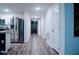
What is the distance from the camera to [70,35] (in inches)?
130

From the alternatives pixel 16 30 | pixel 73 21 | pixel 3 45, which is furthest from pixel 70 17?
pixel 16 30

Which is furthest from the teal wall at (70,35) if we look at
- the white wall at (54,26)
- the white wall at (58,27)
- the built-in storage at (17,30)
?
the built-in storage at (17,30)

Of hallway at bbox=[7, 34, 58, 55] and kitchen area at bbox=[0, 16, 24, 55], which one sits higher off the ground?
kitchen area at bbox=[0, 16, 24, 55]

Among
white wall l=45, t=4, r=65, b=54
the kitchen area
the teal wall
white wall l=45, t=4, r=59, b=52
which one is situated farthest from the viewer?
the kitchen area

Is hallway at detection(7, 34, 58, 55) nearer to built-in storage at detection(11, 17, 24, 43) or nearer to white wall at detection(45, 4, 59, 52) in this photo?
white wall at detection(45, 4, 59, 52)

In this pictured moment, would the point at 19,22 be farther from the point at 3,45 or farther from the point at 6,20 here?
the point at 3,45

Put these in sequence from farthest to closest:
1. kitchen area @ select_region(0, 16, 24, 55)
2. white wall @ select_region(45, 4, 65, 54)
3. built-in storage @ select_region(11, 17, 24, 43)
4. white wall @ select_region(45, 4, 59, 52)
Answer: built-in storage @ select_region(11, 17, 24, 43) < kitchen area @ select_region(0, 16, 24, 55) < white wall @ select_region(45, 4, 59, 52) < white wall @ select_region(45, 4, 65, 54)

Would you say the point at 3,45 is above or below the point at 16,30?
below

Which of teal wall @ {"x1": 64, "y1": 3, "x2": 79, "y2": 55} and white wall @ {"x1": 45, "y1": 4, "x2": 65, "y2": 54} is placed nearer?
teal wall @ {"x1": 64, "y1": 3, "x2": 79, "y2": 55}

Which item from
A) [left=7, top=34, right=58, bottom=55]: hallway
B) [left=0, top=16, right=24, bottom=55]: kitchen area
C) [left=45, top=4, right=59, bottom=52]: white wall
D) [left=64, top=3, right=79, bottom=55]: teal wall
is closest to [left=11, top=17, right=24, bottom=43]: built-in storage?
[left=0, top=16, right=24, bottom=55]: kitchen area

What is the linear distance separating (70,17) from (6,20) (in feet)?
12.6

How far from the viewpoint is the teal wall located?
3.25m

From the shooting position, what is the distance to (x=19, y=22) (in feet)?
21.6

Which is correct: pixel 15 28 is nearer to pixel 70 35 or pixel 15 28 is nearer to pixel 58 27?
pixel 58 27
